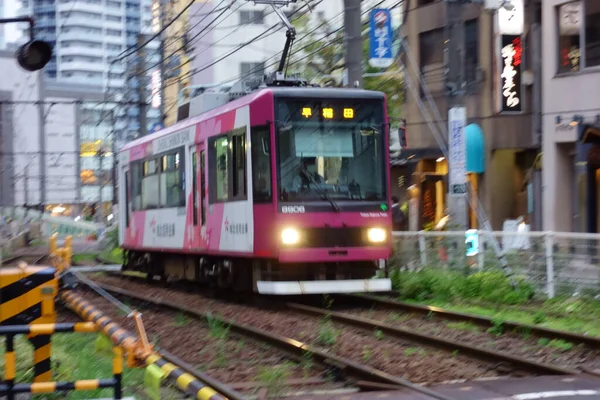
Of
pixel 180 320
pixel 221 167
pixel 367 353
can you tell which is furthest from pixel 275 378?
pixel 221 167

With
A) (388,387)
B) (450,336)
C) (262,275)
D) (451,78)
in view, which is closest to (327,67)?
(451,78)

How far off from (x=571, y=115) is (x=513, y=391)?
52.8 feet

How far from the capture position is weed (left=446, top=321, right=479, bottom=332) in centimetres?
1184

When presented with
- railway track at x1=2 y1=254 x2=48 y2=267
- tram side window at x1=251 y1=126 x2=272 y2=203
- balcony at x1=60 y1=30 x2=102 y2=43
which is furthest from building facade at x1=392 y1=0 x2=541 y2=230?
balcony at x1=60 y1=30 x2=102 y2=43

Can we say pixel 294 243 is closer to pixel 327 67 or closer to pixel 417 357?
pixel 417 357

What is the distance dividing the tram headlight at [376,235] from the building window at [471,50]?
1354 cm

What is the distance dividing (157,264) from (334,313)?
933cm

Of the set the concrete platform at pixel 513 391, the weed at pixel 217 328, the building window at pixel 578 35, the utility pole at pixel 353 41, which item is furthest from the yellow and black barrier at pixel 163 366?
the building window at pixel 578 35

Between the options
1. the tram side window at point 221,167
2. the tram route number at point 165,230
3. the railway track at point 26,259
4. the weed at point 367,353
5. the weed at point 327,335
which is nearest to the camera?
the weed at point 367,353

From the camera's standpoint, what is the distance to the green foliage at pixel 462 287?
14.8 meters

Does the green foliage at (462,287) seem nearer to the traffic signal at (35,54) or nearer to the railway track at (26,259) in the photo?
the traffic signal at (35,54)

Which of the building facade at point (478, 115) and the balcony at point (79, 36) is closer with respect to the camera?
the building facade at point (478, 115)

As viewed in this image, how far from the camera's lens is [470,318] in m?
12.2

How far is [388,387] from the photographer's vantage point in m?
8.14
